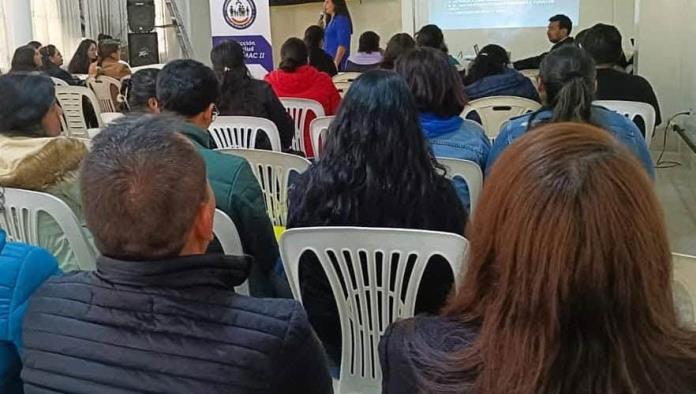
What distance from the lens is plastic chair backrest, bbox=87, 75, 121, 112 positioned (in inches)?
251

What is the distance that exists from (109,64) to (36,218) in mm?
4988

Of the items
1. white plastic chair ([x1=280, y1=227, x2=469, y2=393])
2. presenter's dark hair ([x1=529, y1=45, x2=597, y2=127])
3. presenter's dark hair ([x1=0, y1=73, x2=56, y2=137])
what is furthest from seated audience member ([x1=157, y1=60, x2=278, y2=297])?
presenter's dark hair ([x1=529, y1=45, x2=597, y2=127])

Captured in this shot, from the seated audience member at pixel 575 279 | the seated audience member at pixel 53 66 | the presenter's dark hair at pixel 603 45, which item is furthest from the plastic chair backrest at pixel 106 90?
the seated audience member at pixel 575 279

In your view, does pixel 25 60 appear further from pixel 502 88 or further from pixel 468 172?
pixel 468 172

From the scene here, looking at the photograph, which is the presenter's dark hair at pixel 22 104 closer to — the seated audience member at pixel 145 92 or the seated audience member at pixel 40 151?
the seated audience member at pixel 40 151

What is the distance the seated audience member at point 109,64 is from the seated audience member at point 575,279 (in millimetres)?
6135

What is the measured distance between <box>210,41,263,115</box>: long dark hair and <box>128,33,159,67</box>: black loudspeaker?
472cm

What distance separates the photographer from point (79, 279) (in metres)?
1.31

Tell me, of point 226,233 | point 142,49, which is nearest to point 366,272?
point 226,233

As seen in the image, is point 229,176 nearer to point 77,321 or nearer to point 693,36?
point 77,321

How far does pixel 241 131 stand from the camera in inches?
149

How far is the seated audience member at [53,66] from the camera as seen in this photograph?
623 centimetres

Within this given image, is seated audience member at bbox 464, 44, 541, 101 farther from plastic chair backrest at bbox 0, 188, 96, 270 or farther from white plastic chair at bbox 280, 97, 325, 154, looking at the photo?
plastic chair backrest at bbox 0, 188, 96, 270

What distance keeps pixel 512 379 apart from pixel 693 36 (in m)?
5.36
